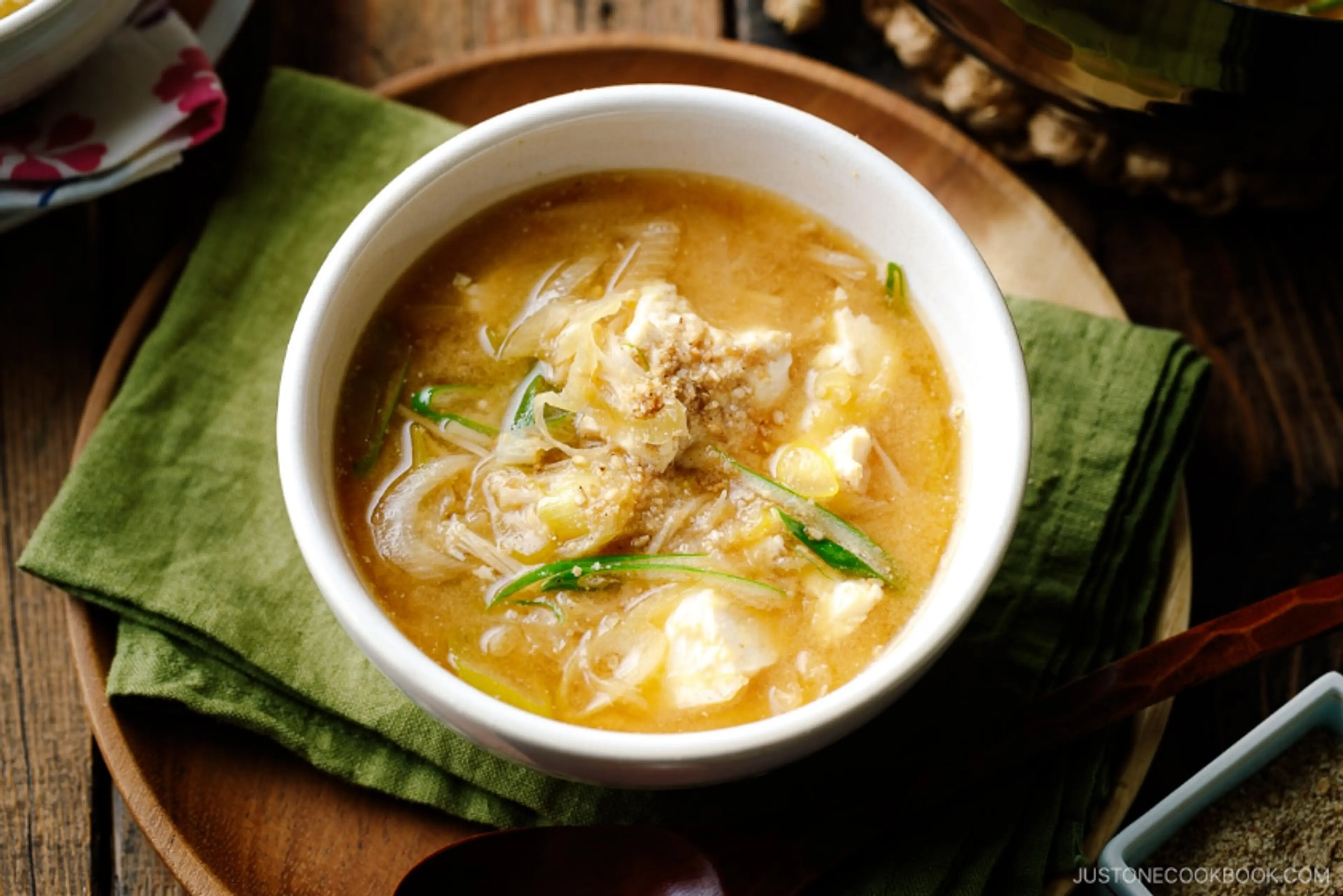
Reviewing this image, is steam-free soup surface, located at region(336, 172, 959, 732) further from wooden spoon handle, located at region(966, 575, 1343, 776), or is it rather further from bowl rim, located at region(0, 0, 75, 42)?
bowl rim, located at region(0, 0, 75, 42)

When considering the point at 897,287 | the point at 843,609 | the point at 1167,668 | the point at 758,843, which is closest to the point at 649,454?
the point at 843,609

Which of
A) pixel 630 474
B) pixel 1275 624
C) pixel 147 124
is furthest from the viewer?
pixel 147 124

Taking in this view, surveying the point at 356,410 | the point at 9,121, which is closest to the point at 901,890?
the point at 356,410

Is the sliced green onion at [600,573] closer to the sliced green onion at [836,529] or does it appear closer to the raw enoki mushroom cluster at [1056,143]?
the sliced green onion at [836,529]

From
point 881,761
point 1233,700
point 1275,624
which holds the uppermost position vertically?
point 1275,624

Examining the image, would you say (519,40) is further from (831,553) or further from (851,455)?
(831,553)

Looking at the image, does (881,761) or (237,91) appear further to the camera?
(237,91)

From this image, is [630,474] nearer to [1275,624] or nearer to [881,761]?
[881,761]
